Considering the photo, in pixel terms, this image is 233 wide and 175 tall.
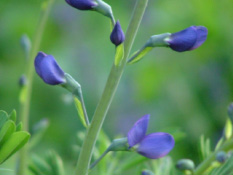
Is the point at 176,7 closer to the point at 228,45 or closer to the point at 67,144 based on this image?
the point at 228,45

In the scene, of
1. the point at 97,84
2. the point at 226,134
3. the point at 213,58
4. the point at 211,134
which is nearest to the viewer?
the point at 226,134

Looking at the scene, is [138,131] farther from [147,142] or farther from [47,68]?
[47,68]

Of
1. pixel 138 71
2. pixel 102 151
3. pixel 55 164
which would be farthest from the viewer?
pixel 138 71

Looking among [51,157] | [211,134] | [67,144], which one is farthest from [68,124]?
[51,157]

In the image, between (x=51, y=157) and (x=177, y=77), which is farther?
(x=177, y=77)

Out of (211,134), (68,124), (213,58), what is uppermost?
(213,58)

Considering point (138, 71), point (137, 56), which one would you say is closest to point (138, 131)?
point (137, 56)

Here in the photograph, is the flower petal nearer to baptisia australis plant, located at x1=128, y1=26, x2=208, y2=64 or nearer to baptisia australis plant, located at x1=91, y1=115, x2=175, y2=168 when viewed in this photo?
baptisia australis plant, located at x1=128, y1=26, x2=208, y2=64
